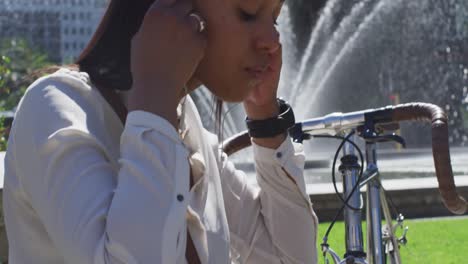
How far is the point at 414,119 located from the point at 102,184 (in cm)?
114

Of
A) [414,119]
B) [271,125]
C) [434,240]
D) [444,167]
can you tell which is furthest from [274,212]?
[434,240]

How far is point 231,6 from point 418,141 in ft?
96.2

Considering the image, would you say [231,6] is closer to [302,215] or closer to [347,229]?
[302,215]

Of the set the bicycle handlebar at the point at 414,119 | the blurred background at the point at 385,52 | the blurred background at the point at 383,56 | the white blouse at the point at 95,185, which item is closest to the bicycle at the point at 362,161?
the bicycle handlebar at the point at 414,119

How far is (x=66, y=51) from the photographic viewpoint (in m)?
81.8

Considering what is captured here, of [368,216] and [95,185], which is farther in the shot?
[368,216]

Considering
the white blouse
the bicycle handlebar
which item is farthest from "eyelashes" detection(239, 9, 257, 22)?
the bicycle handlebar

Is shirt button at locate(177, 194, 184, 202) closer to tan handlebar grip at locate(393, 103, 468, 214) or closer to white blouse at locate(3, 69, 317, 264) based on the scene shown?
white blouse at locate(3, 69, 317, 264)

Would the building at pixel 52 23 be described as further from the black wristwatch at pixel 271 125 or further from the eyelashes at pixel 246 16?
the eyelashes at pixel 246 16

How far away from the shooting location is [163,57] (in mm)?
1524

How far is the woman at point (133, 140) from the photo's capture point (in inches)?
55.7

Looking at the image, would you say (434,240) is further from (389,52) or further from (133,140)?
(389,52)

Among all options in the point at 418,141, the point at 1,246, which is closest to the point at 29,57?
the point at 418,141

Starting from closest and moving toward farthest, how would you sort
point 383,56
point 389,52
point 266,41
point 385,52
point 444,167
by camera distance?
point 266,41
point 444,167
point 389,52
point 385,52
point 383,56
